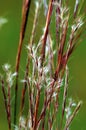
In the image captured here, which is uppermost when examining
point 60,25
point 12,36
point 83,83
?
point 60,25

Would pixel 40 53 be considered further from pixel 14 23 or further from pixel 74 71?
pixel 14 23

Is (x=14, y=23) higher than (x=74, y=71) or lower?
higher

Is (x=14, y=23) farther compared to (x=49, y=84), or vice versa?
(x=14, y=23)

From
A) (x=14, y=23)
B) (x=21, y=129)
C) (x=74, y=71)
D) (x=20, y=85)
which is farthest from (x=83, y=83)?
(x=21, y=129)

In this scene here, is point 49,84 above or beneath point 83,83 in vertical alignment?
above

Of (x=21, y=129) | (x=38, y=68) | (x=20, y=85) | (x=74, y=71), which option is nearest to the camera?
(x=38, y=68)

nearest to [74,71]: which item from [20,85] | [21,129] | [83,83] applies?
[83,83]

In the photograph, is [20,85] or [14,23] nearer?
[20,85]

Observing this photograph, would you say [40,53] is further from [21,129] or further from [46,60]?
[21,129]

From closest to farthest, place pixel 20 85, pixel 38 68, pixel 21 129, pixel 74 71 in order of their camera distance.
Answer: pixel 38 68 → pixel 21 129 → pixel 20 85 → pixel 74 71
